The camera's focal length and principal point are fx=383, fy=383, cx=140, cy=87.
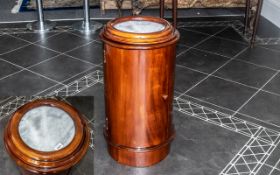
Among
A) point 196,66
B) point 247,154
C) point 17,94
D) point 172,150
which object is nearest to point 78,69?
point 17,94

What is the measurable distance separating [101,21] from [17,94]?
1696 mm

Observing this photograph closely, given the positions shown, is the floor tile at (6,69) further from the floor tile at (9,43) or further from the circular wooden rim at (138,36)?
the circular wooden rim at (138,36)

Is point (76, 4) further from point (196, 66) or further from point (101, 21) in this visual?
point (196, 66)

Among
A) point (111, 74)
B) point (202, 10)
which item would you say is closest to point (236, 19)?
point (202, 10)

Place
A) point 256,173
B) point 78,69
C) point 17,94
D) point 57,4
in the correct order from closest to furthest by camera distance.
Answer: point 256,173, point 17,94, point 78,69, point 57,4

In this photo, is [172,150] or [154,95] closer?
[154,95]

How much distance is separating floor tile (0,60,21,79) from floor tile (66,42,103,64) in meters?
0.47

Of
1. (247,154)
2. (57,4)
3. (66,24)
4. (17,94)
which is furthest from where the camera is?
(57,4)

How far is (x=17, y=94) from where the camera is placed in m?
2.49

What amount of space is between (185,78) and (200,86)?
0.16 meters

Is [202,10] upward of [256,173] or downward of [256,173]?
upward

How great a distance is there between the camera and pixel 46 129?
811 millimetres

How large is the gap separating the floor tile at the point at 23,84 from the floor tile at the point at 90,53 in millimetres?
465

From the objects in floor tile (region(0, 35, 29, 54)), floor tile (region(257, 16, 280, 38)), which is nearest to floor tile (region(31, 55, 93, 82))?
floor tile (region(0, 35, 29, 54))
